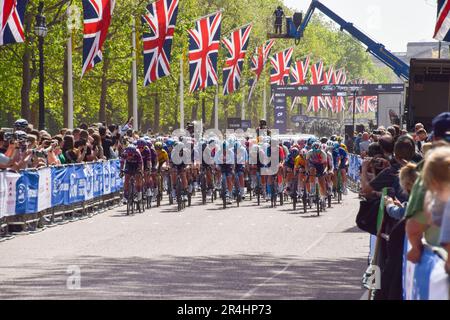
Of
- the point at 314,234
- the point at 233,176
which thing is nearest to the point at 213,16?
the point at 233,176

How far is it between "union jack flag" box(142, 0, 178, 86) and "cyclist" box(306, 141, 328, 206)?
1199cm

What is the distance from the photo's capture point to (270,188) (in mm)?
32094

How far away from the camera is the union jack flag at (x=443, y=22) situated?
81.5ft

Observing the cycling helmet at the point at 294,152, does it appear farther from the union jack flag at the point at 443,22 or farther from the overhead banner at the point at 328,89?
the overhead banner at the point at 328,89

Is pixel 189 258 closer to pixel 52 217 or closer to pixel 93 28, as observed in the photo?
pixel 52 217

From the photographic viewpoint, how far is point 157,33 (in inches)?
1602

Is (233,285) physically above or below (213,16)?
below

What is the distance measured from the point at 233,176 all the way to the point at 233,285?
58.5ft

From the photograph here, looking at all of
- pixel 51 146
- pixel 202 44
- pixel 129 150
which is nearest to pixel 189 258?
pixel 51 146

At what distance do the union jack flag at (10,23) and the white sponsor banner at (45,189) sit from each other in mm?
5644

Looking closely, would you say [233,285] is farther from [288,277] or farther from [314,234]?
[314,234]

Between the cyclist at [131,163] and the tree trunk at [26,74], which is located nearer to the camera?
the cyclist at [131,163]

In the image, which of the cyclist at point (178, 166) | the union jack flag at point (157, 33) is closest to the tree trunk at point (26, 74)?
the union jack flag at point (157, 33)

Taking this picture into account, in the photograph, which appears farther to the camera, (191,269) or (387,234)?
(191,269)
